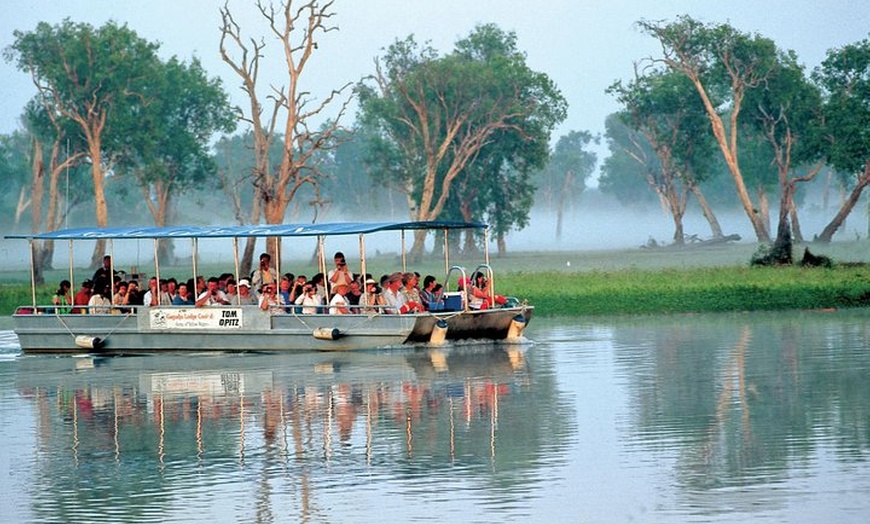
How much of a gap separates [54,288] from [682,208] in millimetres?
45630

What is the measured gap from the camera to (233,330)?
32469 millimetres

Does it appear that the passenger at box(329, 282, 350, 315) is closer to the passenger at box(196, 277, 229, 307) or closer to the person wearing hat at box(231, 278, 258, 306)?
the person wearing hat at box(231, 278, 258, 306)

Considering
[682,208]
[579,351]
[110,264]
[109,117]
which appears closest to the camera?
[579,351]

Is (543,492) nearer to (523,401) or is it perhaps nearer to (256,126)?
(523,401)

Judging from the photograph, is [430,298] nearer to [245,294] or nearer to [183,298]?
[245,294]

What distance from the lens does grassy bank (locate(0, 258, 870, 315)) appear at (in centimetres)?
4069

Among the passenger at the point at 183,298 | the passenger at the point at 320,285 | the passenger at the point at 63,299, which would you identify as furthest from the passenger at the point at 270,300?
the passenger at the point at 63,299

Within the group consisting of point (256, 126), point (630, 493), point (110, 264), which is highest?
point (256, 126)

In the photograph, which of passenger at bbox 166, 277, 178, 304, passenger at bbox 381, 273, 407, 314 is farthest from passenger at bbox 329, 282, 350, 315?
passenger at bbox 166, 277, 178, 304

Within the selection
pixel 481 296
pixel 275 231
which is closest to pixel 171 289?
pixel 275 231

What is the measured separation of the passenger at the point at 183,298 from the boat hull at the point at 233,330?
17.2 inches

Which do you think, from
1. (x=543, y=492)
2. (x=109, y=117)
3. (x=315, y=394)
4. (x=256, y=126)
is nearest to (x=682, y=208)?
(x=109, y=117)

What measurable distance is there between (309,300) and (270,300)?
2.61 ft

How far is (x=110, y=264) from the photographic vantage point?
113 feet
